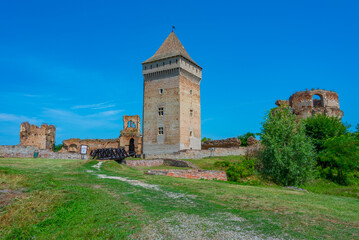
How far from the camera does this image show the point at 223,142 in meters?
39.6

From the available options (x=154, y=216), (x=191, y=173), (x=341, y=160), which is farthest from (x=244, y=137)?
(x=154, y=216)

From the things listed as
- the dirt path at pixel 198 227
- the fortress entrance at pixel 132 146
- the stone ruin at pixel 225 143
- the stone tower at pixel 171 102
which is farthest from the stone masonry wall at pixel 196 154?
the dirt path at pixel 198 227

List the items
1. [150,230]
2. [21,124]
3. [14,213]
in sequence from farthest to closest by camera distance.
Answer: [21,124], [14,213], [150,230]

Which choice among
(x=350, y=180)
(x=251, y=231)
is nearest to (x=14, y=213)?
(x=251, y=231)

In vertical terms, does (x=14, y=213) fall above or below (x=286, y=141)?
below

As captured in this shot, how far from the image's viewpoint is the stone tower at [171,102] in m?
34.4

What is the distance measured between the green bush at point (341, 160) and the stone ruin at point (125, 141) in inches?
1062

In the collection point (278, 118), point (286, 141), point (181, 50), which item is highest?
point (181, 50)

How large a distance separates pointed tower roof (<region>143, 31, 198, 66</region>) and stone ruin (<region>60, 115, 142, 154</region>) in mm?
12173

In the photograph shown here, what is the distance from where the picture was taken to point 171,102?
114 feet

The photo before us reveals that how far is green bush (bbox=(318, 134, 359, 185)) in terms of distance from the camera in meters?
23.1

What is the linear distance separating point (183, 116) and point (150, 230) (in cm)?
2951

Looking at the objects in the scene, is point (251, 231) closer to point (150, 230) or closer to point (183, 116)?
point (150, 230)

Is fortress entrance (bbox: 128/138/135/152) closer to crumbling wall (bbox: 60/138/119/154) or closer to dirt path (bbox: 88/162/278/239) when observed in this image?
crumbling wall (bbox: 60/138/119/154)
